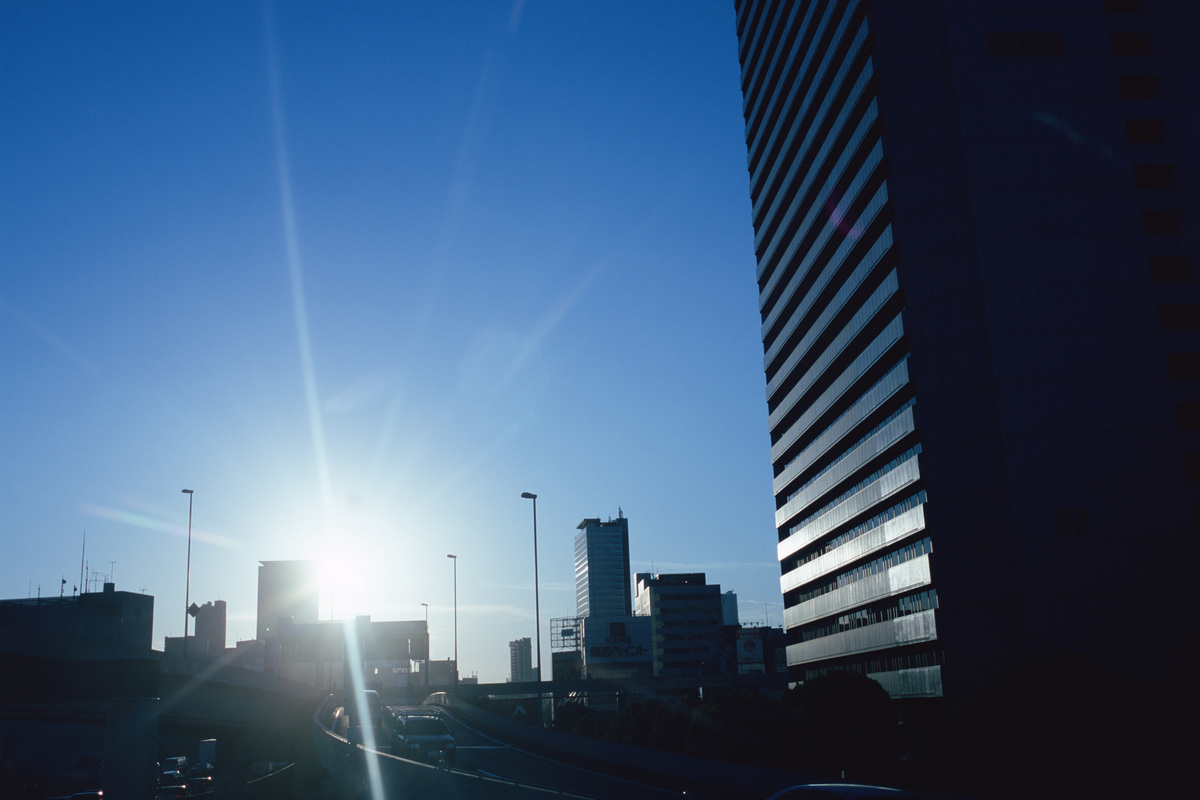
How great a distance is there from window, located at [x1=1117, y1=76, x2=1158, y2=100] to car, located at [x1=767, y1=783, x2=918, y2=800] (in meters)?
76.9

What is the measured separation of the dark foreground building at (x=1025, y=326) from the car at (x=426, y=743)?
38.9m

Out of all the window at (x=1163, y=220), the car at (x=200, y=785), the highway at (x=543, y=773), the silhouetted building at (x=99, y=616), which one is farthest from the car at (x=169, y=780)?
the window at (x=1163, y=220)

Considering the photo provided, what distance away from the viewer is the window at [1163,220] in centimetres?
7269

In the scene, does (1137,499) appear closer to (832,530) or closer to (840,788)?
(832,530)

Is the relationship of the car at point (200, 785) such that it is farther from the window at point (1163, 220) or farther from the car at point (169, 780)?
the window at point (1163, 220)

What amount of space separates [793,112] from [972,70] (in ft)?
103

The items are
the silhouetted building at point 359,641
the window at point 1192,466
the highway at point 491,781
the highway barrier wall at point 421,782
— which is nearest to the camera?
the highway barrier wall at point 421,782

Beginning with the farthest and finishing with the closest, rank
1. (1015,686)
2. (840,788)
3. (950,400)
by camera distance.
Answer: (950,400) < (1015,686) < (840,788)

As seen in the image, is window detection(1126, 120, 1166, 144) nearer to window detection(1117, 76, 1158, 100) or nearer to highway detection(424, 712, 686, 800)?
window detection(1117, 76, 1158, 100)

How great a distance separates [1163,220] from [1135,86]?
1103cm

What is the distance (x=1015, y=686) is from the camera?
3612cm

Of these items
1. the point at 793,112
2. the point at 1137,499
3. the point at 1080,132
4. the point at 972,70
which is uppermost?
the point at 793,112

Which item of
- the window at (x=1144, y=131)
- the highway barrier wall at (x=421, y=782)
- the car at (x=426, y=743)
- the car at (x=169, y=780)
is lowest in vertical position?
the car at (x=169, y=780)

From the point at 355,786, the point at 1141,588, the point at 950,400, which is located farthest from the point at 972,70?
the point at 355,786
